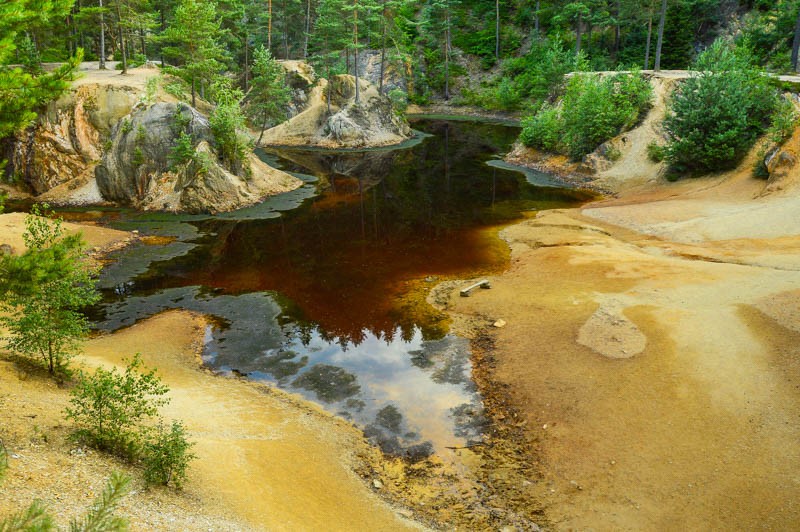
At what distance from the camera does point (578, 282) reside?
19.6 metres

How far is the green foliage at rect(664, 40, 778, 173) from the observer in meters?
32.0

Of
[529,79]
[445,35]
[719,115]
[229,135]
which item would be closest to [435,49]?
[445,35]

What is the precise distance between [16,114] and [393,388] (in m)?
10.4

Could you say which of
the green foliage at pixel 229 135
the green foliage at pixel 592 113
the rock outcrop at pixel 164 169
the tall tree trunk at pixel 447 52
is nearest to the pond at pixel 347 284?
the rock outcrop at pixel 164 169

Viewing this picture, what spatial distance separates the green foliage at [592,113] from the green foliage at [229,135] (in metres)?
24.6

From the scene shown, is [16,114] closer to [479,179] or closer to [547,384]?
[547,384]

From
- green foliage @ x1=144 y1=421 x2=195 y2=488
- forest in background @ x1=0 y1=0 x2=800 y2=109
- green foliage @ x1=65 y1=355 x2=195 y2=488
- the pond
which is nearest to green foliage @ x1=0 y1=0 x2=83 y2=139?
green foliage @ x1=65 y1=355 x2=195 y2=488

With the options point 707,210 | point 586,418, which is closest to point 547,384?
point 586,418

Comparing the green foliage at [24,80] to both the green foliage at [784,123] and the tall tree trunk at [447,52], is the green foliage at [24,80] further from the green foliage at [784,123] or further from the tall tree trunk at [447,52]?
the tall tree trunk at [447,52]

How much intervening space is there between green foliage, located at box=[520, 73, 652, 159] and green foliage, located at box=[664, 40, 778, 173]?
598 centimetres

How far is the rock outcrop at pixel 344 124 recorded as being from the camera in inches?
2250

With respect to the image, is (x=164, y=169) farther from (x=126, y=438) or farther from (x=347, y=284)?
(x=126, y=438)

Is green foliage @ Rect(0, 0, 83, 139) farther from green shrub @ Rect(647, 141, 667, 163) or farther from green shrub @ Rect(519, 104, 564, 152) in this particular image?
green shrub @ Rect(519, 104, 564, 152)

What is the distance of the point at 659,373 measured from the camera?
1390 centimetres
